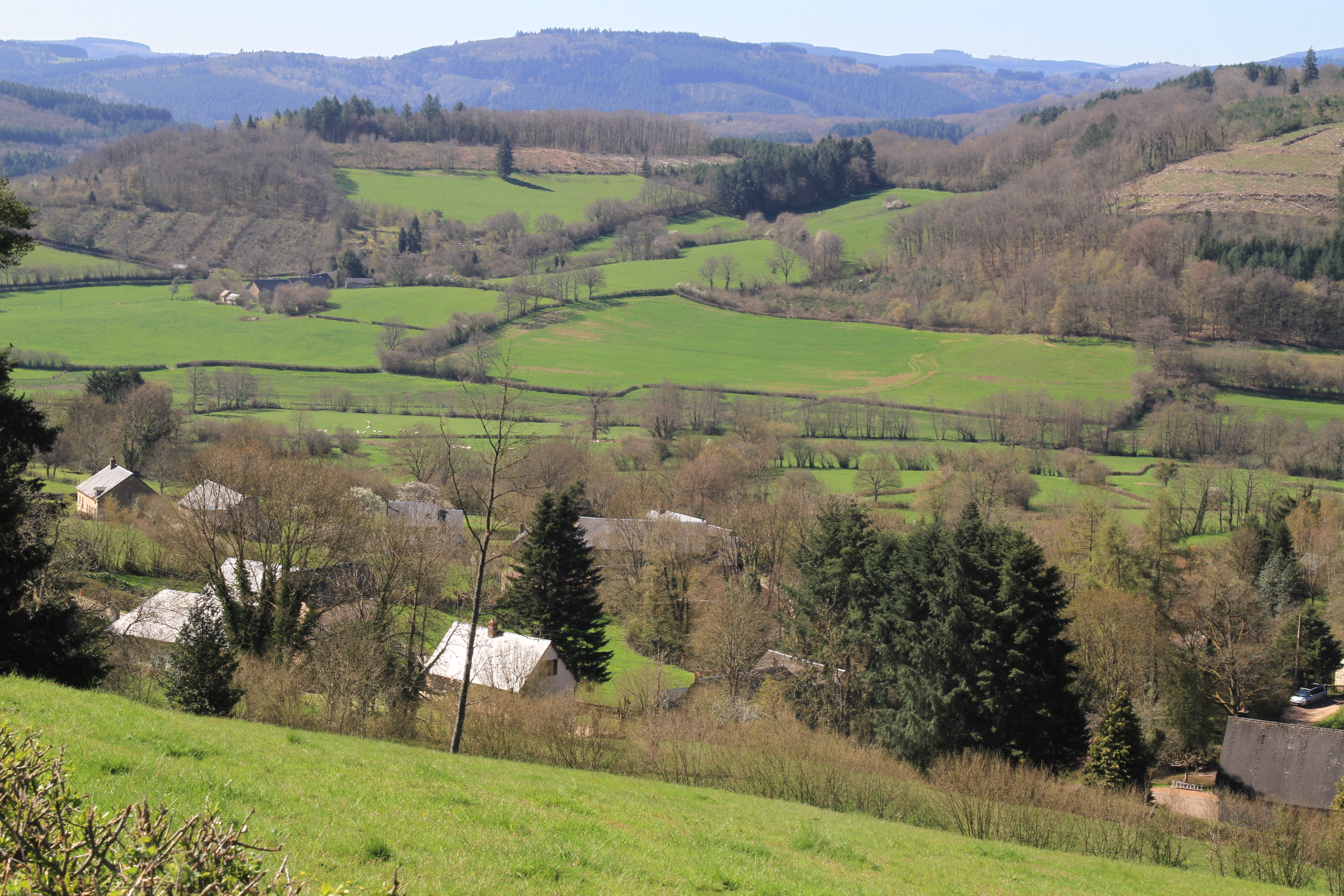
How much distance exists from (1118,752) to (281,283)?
112794mm

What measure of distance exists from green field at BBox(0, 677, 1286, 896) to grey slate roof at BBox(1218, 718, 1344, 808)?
14826 millimetres

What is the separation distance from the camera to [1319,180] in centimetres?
12862

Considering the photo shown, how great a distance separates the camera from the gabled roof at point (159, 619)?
1199 inches

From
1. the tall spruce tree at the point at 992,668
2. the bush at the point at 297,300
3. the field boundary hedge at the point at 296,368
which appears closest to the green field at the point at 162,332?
the field boundary hedge at the point at 296,368

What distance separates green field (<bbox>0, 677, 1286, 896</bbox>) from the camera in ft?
27.6

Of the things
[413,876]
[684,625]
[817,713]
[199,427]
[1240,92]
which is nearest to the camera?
[413,876]

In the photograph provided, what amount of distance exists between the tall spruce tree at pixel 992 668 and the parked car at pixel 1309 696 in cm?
2076

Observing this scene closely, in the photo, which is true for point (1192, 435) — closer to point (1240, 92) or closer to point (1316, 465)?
point (1316, 465)

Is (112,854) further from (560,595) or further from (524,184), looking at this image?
(524,184)

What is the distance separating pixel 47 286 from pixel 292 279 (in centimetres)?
2686

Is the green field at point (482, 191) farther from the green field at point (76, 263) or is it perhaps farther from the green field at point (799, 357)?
the green field at point (799, 357)

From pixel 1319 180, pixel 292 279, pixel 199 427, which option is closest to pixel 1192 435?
pixel 1319 180

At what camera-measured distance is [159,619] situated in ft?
103

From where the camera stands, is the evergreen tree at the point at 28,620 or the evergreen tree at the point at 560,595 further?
the evergreen tree at the point at 560,595
